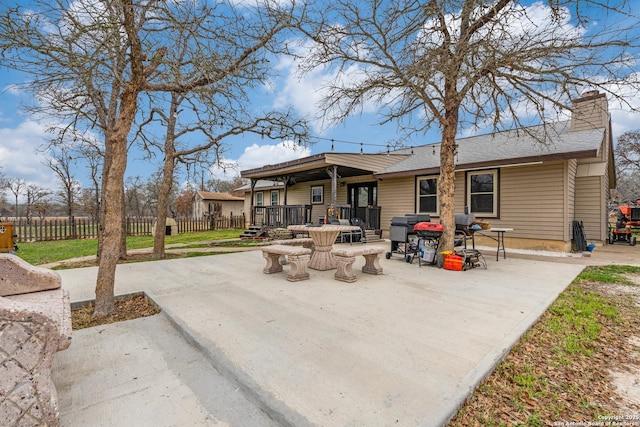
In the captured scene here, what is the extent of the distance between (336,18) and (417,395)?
665cm

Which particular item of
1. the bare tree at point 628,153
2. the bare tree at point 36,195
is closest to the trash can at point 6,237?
the bare tree at point 36,195

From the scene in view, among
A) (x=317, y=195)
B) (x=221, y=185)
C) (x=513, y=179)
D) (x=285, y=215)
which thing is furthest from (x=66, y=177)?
(x=221, y=185)

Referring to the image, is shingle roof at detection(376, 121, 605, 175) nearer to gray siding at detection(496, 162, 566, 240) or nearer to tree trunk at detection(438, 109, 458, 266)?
gray siding at detection(496, 162, 566, 240)

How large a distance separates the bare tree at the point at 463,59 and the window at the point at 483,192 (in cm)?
271

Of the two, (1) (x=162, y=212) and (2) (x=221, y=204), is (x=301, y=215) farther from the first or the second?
(2) (x=221, y=204)

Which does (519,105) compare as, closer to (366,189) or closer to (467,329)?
(467,329)

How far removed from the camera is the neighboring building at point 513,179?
26.1 ft

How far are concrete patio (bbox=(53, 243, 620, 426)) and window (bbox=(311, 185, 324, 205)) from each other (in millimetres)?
10009

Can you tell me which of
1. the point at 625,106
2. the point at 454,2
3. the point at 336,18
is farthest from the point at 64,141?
the point at 625,106

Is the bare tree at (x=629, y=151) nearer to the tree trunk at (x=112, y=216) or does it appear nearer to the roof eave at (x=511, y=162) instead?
the roof eave at (x=511, y=162)

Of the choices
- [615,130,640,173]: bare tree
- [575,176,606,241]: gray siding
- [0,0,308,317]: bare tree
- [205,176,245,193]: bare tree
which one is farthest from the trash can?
[615,130,640,173]: bare tree

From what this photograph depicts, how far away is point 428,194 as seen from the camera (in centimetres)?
1048

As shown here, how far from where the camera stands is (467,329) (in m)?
2.79

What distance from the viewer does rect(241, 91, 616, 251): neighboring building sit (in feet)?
26.1
